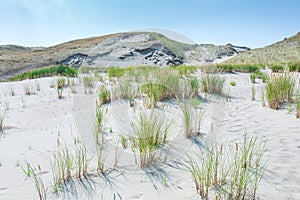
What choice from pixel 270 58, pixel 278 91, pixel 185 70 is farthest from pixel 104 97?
pixel 270 58

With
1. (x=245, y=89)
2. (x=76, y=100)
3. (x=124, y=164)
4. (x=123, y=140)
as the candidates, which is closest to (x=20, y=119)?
(x=76, y=100)

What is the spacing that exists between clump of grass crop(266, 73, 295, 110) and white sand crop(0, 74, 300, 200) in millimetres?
250

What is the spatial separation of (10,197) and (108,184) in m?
1.05

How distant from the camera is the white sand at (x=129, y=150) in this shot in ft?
8.53

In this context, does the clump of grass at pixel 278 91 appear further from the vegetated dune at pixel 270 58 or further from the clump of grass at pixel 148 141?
the vegetated dune at pixel 270 58

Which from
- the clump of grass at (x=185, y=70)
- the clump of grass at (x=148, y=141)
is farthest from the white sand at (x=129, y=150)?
the clump of grass at (x=185, y=70)

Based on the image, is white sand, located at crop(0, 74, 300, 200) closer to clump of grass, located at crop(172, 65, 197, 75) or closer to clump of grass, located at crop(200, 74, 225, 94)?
clump of grass, located at crop(200, 74, 225, 94)

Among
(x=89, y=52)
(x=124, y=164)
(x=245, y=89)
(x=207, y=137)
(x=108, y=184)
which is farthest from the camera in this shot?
(x=89, y=52)

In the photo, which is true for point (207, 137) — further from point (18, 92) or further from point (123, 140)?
point (18, 92)

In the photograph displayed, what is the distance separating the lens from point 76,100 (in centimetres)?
748

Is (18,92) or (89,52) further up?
(89,52)

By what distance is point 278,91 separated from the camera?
5.53 meters

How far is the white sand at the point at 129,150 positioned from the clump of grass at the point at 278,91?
0.25m

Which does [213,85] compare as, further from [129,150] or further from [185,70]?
[129,150]
